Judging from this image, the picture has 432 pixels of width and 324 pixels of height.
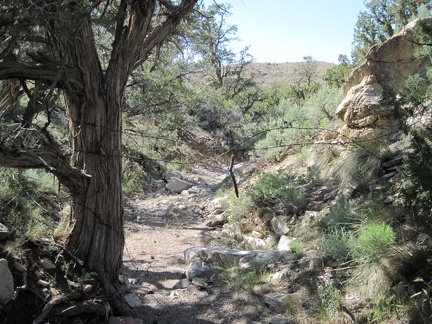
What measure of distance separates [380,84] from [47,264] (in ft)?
19.4

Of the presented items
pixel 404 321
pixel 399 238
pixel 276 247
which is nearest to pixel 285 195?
pixel 276 247

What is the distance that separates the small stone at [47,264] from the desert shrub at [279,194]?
413 cm

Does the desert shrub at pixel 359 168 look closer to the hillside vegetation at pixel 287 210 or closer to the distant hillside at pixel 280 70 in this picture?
the hillside vegetation at pixel 287 210

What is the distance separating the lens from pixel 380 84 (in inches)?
277

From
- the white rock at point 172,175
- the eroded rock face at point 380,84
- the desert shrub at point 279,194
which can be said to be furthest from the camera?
the white rock at point 172,175

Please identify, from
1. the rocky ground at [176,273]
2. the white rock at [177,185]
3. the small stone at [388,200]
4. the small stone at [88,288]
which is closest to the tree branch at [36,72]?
the small stone at [88,288]

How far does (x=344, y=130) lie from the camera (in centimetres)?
760

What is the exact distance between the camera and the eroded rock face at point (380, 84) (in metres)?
6.70

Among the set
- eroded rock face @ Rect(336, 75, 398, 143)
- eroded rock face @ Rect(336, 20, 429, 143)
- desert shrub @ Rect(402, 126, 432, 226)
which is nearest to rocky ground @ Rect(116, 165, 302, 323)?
desert shrub @ Rect(402, 126, 432, 226)

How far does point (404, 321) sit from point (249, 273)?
193cm

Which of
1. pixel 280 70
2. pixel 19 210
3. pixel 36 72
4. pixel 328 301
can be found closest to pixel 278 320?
pixel 328 301

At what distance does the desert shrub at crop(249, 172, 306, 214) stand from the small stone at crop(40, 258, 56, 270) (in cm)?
413

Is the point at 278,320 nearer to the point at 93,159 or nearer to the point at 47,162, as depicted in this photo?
the point at 93,159

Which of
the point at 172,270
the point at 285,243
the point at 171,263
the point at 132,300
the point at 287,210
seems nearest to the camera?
the point at 132,300
